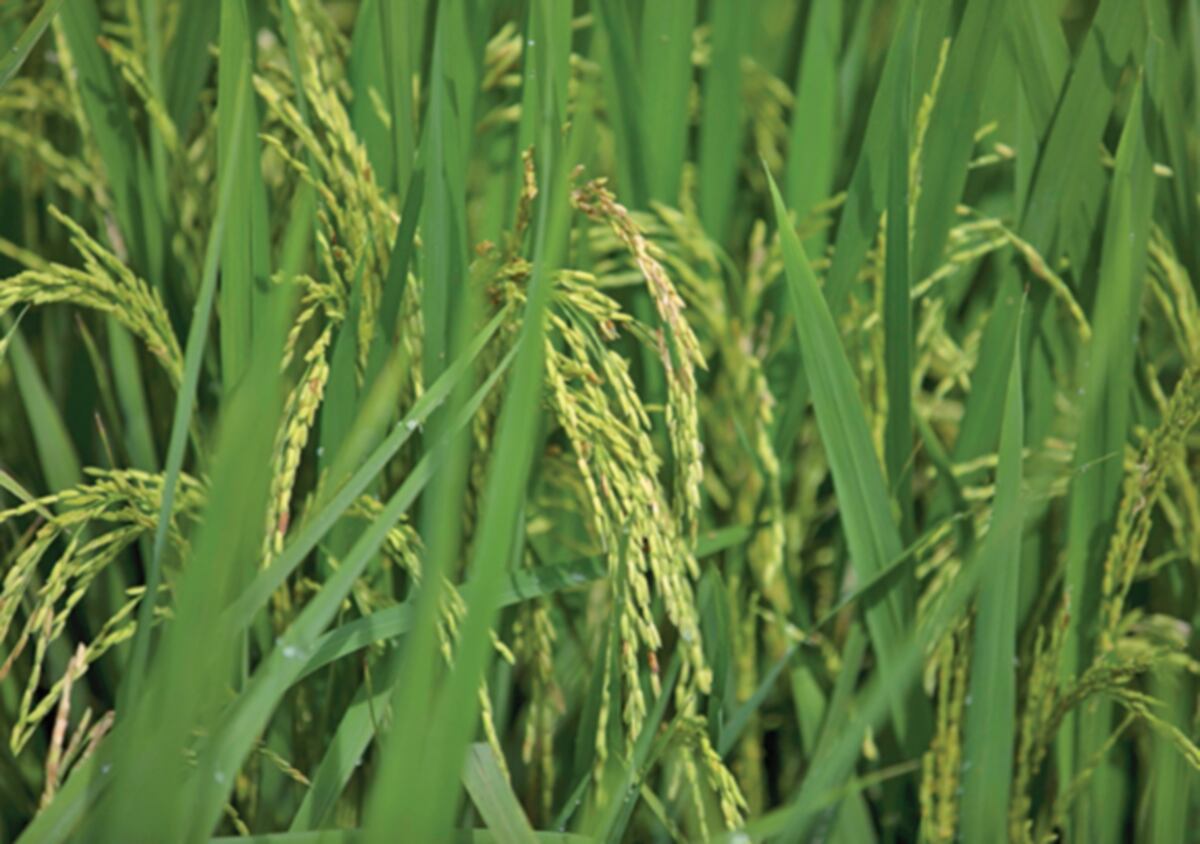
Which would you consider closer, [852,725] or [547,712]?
→ [852,725]

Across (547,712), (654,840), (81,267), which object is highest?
(81,267)

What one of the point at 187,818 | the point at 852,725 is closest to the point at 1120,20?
the point at 852,725

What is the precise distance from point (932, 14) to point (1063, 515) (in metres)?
0.44

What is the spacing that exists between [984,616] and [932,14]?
44 cm

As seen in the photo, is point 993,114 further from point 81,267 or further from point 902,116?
point 81,267

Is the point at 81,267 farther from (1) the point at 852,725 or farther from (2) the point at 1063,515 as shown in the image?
(2) the point at 1063,515

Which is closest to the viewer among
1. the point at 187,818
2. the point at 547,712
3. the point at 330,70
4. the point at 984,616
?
the point at 187,818

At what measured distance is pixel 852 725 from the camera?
731 millimetres

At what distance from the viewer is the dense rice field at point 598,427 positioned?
0.72 m

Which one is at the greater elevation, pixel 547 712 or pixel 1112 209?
pixel 1112 209

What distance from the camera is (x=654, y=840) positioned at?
0.98 meters

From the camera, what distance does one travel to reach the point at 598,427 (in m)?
0.75

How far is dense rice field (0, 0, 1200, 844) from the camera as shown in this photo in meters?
0.72

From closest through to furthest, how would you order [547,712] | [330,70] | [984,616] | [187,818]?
[187,818], [984,616], [547,712], [330,70]
